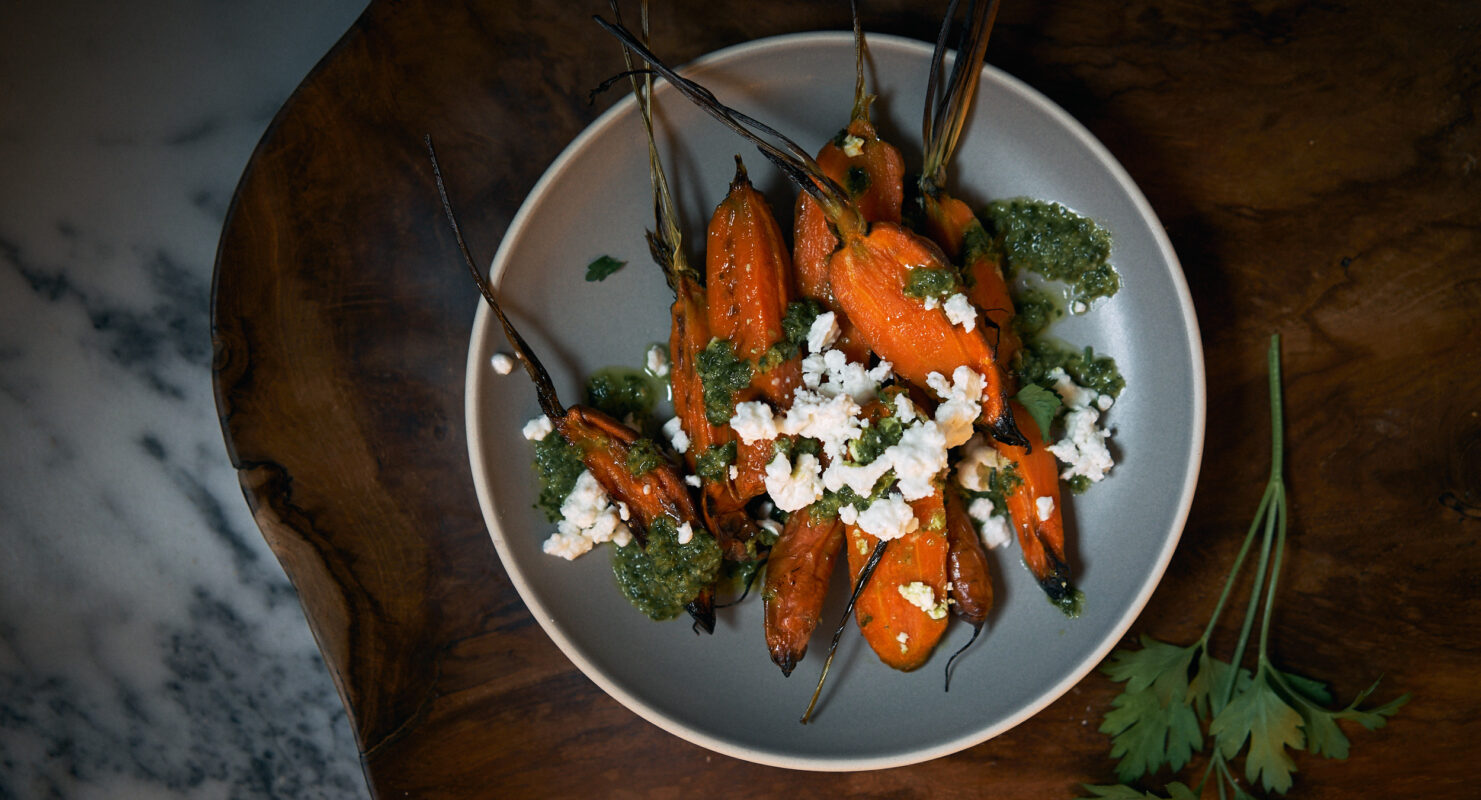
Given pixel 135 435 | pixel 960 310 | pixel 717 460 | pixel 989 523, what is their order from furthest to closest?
pixel 135 435
pixel 989 523
pixel 717 460
pixel 960 310

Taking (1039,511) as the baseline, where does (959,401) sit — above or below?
above

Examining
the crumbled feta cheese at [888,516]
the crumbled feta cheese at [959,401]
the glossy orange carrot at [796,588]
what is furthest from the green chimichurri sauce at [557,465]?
the crumbled feta cheese at [959,401]

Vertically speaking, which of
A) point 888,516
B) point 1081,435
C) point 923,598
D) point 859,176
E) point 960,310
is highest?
point 859,176

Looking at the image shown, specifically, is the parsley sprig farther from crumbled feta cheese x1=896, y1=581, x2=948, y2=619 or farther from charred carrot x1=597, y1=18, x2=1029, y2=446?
charred carrot x1=597, y1=18, x2=1029, y2=446

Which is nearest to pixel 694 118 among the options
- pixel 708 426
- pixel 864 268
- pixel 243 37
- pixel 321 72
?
pixel 864 268

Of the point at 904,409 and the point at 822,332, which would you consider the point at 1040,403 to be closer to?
the point at 904,409

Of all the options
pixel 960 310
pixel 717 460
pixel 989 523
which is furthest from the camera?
pixel 989 523

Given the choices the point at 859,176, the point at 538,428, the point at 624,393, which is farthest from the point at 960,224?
the point at 538,428
